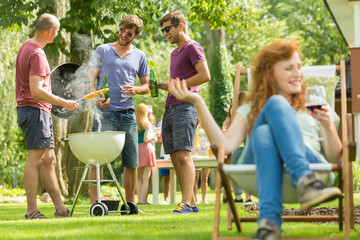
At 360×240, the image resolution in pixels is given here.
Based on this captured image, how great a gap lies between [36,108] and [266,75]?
2.70 metres

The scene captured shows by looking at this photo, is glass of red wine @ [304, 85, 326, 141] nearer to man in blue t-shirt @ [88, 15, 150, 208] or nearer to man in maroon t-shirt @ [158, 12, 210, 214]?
man in maroon t-shirt @ [158, 12, 210, 214]

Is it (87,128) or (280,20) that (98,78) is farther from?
(280,20)

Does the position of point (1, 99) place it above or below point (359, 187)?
above

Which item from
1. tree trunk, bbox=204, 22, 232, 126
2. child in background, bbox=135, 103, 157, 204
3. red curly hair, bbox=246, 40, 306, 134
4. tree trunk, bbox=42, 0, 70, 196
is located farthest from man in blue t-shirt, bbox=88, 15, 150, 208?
tree trunk, bbox=204, 22, 232, 126

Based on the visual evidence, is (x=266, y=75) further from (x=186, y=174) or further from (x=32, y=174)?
(x=32, y=174)

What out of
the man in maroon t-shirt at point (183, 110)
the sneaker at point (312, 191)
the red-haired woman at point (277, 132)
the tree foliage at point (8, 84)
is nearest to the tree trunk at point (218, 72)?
the tree foliage at point (8, 84)

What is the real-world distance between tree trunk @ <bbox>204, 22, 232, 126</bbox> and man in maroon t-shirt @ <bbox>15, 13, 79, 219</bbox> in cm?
1763

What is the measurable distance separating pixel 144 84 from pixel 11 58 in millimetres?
13812

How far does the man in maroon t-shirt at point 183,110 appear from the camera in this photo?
19.1 ft

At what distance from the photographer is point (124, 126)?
6.11 meters

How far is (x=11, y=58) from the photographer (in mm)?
19203

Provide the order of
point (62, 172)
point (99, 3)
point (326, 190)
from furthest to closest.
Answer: point (62, 172)
point (99, 3)
point (326, 190)

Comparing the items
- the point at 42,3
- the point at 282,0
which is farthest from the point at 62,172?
the point at 282,0

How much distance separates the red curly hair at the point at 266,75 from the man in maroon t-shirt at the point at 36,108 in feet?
7.98
